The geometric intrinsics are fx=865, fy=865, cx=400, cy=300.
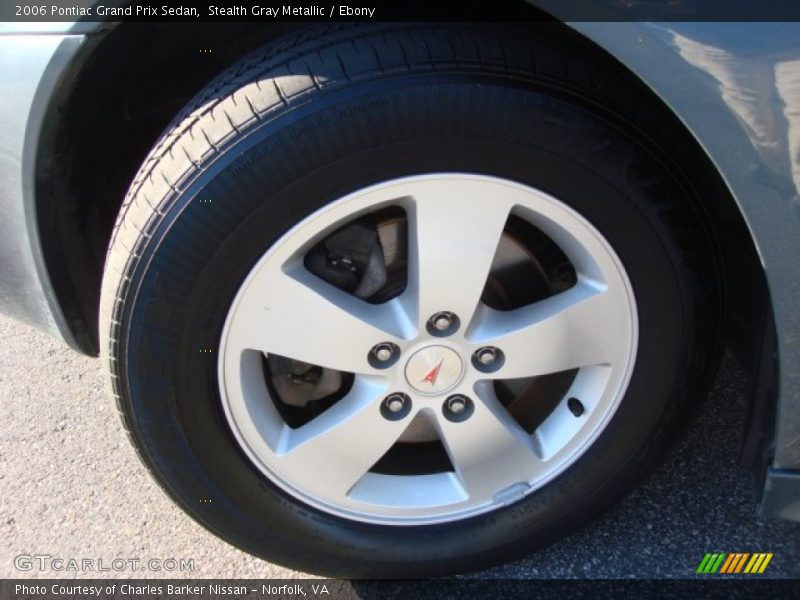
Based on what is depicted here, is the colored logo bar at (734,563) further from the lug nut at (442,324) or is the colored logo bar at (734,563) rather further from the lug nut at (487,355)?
the lug nut at (442,324)

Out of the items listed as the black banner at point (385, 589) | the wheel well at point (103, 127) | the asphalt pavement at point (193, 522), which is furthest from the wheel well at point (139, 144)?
the black banner at point (385, 589)

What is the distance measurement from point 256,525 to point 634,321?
2.82 ft

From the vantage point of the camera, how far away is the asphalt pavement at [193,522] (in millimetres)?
1972

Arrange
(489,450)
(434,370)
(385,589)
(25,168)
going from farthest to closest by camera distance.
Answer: (385,589)
(489,450)
(434,370)
(25,168)

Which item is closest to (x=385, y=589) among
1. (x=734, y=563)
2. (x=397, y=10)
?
(x=734, y=563)

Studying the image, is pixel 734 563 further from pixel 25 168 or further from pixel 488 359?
pixel 25 168

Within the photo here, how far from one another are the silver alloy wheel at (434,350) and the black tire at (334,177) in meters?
0.04

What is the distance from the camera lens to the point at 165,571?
1.99 m

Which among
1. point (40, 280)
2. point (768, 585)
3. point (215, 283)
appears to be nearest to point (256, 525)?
point (215, 283)

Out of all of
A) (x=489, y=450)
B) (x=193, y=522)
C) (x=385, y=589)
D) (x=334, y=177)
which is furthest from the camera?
(x=193, y=522)

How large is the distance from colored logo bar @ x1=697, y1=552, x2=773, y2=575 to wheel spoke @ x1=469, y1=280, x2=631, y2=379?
0.60m

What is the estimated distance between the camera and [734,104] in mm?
1312

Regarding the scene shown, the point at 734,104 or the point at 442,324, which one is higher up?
the point at 734,104

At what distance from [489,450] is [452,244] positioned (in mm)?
490
